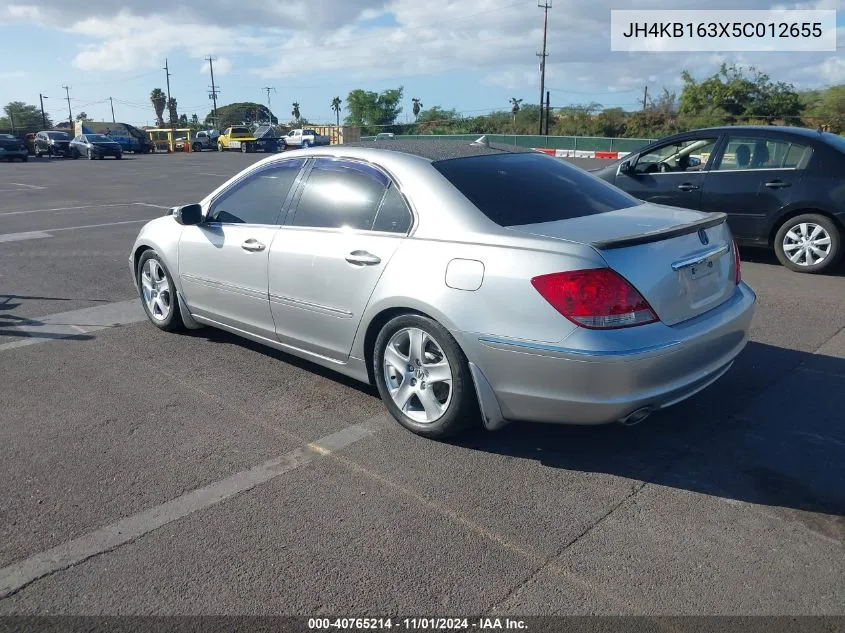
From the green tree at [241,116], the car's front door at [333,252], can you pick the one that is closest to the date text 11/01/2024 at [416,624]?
the car's front door at [333,252]

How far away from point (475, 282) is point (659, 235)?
0.95m

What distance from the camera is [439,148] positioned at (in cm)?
473

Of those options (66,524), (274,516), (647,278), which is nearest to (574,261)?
(647,278)

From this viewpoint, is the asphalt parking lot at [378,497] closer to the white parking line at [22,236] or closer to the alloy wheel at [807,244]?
the alloy wheel at [807,244]

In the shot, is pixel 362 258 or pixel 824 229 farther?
pixel 824 229

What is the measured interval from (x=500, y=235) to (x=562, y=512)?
1.37m

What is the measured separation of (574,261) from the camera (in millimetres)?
3482

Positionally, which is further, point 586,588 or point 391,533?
point 391,533

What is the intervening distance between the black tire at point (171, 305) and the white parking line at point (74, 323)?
0.34 metres

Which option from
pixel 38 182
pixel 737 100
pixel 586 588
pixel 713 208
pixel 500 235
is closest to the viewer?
pixel 586 588

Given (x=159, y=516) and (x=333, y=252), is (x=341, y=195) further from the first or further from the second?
(x=159, y=516)

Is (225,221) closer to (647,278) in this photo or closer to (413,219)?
(413,219)

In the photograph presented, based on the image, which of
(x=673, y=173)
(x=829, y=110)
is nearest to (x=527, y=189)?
(x=673, y=173)

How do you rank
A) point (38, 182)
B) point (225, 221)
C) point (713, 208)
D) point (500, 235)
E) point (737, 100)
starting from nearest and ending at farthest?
point (500, 235), point (225, 221), point (713, 208), point (38, 182), point (737, 100)
